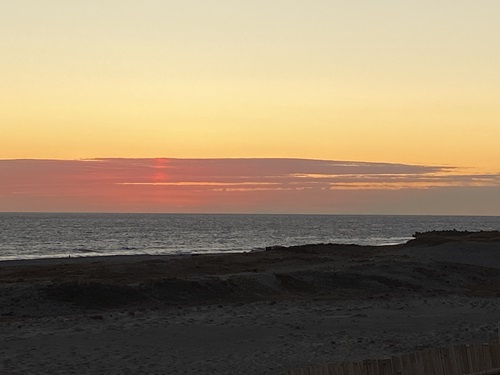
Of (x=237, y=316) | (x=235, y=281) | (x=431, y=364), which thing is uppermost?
(x=431, y=364)

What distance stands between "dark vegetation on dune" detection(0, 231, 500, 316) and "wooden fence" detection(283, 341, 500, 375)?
1839 cm

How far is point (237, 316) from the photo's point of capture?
2397 centimetres

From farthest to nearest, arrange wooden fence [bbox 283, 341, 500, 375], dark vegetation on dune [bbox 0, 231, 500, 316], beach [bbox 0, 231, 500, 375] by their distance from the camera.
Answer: dark vegetation on dune [bbox 0, 231, 500, 316], beach [bbox 0, 231, 500, 375], wooden fence [bbox 283, 341, 500, 375]

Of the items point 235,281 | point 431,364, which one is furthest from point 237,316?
point 431,364

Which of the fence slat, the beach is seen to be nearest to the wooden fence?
the fence slat

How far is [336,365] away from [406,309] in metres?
18.1

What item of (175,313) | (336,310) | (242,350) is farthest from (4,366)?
(336,310)

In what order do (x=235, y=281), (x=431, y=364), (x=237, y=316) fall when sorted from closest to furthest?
(x=431, y=364)
(x=237, y=316)
(x=235, y=281)

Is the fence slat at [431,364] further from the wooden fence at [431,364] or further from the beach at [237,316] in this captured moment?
the beach at [237,316]

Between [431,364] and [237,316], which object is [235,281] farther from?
[431,364]

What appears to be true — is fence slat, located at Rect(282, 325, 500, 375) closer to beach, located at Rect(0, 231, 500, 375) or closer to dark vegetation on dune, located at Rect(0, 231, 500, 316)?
beach, located at Rect(0, 231, 500, 375)

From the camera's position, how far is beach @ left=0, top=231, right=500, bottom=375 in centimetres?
1817

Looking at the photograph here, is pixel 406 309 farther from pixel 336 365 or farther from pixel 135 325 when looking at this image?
pixel 336 365

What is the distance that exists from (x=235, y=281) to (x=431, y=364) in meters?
22.1
